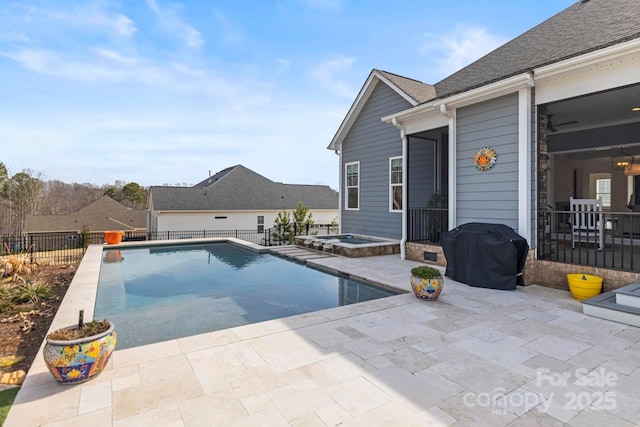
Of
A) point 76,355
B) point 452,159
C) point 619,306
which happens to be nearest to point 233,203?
point 452,159

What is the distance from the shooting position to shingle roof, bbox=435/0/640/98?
5.50 m

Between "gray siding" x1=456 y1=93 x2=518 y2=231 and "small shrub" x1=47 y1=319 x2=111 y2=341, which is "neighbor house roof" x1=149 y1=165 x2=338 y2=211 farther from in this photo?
"small shrub" x1=47 y1=319 x2=111 y2=341

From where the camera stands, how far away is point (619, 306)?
13.6ft

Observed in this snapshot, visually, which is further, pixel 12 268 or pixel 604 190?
pixel 604 190

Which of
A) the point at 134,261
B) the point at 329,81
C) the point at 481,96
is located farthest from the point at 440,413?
the point at 329,81

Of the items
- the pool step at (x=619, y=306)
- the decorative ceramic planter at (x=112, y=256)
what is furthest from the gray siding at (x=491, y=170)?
the decorative ceramic planter at (x=112, y=256)

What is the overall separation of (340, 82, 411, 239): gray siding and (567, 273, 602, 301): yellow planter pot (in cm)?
528

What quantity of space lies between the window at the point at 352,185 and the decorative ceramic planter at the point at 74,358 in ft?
32.0

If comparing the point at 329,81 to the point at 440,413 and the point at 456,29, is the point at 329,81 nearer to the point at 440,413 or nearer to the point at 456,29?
the point at 456,29

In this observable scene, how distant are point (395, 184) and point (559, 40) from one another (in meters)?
5.06

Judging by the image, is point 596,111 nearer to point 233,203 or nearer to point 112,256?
point 112,256

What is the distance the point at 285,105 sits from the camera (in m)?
14.3

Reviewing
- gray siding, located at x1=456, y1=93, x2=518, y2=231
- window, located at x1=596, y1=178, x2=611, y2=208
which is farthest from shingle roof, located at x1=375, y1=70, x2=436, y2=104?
window, located at x1=596, y1=178, x2=611, y2=208

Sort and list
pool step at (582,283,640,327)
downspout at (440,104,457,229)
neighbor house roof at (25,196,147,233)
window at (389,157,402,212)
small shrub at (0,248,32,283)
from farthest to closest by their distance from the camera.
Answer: neighbor house roof at (25,196,147,233)
window at (389,157,402,212)
small shrub at (0,248,32,283)
downspout at (440,104,457,229)
pool step at (582,283,640,327)
